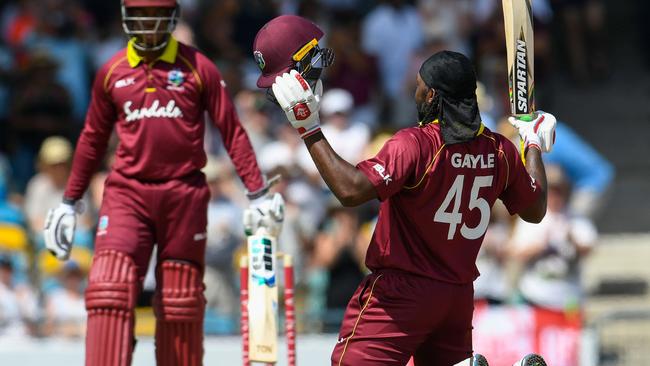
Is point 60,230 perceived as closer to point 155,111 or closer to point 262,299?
point 155,111

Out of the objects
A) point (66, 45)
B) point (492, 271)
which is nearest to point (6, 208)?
point (66, 45)

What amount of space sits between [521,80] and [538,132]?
0.28 metres

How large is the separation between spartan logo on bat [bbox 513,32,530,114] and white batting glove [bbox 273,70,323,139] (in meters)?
1.20

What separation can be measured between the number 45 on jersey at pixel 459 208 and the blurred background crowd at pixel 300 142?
403 centimetres

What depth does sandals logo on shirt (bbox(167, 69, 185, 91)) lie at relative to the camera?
7.31 m

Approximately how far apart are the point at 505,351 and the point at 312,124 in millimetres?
4477

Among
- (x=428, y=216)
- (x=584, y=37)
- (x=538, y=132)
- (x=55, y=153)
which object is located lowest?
(x=428, y=216)

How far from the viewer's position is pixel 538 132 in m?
6.68

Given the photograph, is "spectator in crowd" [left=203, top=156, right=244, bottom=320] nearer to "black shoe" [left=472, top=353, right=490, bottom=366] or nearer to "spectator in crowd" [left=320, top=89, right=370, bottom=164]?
"spectator in crowd" [left=320, top=89, right=370, bottom=164]

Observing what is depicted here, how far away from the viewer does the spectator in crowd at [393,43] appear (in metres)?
12.8

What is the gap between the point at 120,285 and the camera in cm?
711

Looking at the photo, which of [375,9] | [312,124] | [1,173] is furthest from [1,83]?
[312,124]

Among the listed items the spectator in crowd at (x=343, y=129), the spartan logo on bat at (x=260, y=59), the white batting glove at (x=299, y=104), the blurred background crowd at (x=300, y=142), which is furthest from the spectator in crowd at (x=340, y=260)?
the white batting glove at (x=299, y=104)

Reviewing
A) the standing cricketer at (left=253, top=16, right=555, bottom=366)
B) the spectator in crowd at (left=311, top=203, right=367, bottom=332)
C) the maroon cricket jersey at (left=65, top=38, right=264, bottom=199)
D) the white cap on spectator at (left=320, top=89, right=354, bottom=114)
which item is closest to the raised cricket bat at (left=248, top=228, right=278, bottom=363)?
the maroon cricket jersey at (left=65, top=38, right=264, bottom=199)
